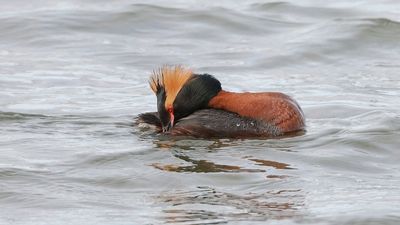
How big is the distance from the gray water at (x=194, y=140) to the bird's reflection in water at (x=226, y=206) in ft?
0.05

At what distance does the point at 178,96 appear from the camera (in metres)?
11.9

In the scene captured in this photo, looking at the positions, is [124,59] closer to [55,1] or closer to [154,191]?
[55,1]

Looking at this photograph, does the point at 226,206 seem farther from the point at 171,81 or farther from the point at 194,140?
the point at 171,81

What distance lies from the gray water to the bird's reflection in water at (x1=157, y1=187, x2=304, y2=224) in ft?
0.05

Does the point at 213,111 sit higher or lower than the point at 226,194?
higher

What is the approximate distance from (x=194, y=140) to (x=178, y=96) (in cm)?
53

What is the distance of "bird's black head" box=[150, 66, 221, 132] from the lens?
38.9 ft

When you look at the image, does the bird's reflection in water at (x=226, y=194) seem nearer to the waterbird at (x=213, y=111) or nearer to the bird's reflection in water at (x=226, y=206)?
the bird's reflection in water at (x=226, y=206)

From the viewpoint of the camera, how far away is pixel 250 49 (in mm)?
17984

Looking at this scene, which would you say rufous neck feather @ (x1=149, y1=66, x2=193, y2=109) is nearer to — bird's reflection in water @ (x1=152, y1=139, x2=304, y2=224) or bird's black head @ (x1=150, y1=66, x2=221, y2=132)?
bird's black head @ (x1=150, y1=66, x2=221, y2=132)

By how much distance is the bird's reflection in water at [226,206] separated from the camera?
8633 millimetres

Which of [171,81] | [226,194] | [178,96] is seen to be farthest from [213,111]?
[226,194]

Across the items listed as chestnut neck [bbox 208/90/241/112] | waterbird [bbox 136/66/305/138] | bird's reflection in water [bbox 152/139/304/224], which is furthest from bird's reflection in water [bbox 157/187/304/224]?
chestnut neck [bbox 208/90/241/112]

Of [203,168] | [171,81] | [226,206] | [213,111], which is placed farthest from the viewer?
[171,81]
